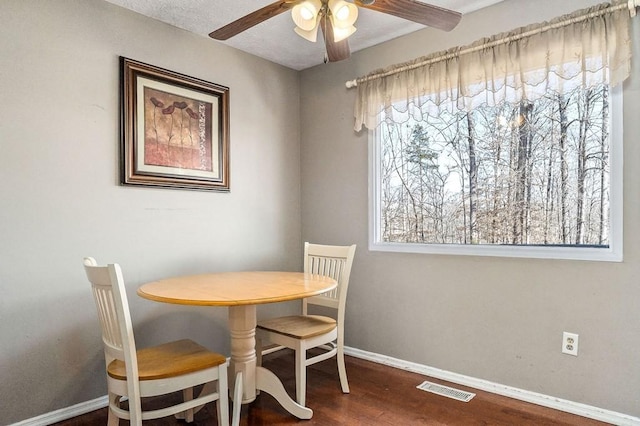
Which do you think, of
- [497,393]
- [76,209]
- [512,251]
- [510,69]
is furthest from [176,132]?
[497,393]

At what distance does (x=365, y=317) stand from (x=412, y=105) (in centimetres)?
158

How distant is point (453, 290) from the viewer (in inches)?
106

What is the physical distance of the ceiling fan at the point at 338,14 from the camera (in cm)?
172

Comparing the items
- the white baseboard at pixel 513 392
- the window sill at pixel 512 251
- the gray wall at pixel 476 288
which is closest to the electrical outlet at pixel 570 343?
the gray wall at pixel 476 288

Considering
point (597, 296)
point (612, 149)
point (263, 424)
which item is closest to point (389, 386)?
point (263, 424)

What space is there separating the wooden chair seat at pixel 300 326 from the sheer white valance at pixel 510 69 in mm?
1456

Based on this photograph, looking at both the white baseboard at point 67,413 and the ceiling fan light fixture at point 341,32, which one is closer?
the ceiling fan light fixture at point 341,32

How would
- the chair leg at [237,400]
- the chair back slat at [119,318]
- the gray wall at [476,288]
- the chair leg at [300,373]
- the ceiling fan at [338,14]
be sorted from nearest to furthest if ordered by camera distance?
the chair back slat at [119,318]
the ceiling fan at [338,14]
the chair leg at [237,400]
the gray wall at [476,288]
the chair leg at [300,373]

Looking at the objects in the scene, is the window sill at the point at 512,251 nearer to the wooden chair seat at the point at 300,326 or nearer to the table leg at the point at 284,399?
the wooden chair seat at the point at 300,326

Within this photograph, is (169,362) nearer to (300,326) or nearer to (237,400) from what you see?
(237,400)

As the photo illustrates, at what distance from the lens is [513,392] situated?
242cm

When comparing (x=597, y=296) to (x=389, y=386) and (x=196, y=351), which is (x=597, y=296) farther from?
(x=196, y=351)

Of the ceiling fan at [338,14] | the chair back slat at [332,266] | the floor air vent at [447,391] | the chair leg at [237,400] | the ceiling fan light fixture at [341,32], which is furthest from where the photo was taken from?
the chair back slat at [332,266]

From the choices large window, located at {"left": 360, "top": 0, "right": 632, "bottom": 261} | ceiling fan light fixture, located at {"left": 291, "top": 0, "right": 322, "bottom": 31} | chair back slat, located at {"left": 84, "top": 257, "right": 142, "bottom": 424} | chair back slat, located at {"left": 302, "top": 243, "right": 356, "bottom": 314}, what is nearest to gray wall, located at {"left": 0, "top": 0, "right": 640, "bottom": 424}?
large window, located at {"left": 360, "top": 0, "right": 632, "bottom": 261}
